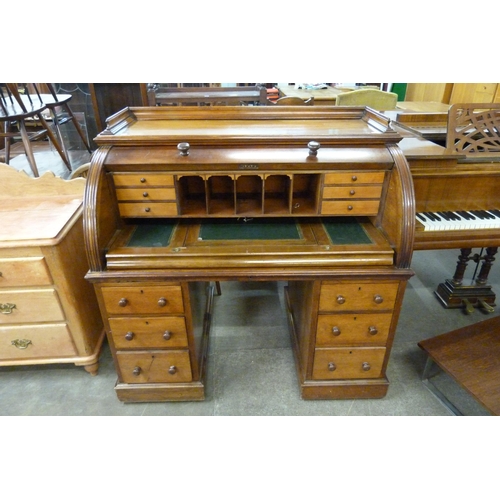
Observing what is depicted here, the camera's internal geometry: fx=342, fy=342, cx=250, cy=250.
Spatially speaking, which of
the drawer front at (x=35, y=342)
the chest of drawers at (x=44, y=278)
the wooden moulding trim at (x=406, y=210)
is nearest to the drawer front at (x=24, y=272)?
the chest of drawers at (x=44, y=278)

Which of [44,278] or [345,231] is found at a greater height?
[345,231]

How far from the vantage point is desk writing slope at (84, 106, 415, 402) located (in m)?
1.42

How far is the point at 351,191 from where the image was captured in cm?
Result: 149

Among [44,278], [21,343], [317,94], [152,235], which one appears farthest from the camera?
[317,94]

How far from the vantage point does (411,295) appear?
261 centimetres

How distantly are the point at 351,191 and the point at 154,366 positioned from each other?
126 cm

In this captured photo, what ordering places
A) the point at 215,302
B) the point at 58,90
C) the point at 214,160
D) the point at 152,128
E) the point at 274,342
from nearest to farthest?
1. the point at 214,160
2. the point at 152,128
3. the point at 274,342
4. the point at 215,302
5. the point at 58,90

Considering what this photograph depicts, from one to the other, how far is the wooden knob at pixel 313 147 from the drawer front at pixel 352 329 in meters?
0.72

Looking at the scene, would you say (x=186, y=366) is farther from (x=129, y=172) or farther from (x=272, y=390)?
(x=129, y=172)

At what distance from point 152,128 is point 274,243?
31.6 inches

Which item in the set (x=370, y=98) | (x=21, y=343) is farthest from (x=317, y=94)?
(x=21, y=343)

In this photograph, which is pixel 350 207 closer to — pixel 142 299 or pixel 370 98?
pixel 142 299

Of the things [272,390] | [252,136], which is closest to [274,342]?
[272,390]

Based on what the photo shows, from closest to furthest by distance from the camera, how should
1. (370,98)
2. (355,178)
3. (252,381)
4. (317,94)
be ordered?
(355,178) → (252,381) → (370,98) → (317,94)
